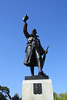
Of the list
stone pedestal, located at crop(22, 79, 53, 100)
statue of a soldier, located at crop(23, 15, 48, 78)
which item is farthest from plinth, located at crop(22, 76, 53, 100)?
statue of a soldier, located at crop(23, 15, 48, 78)

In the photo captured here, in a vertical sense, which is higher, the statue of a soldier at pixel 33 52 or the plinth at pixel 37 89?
the statue of a soldier at pixel 33 52

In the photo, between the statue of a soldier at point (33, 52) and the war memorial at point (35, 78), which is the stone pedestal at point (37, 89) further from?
the statue of a soldier at point (33, 52)

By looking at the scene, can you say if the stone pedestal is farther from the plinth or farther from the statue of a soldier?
the statue of a soldier

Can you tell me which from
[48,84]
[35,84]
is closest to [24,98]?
[35,84]

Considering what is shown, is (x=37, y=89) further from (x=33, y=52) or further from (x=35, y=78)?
(x=33, y=52)

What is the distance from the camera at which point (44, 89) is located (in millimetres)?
5008

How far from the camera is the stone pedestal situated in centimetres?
484

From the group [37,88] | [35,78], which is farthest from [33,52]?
[37,88]

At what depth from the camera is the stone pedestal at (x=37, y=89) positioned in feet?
15.9

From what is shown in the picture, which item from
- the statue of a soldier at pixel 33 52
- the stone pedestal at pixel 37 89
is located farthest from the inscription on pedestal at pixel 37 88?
the statue of a soldier at pixel 33 52

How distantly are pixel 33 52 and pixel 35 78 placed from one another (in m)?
1.37

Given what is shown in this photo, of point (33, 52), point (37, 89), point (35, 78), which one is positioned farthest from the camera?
point (33, 52)

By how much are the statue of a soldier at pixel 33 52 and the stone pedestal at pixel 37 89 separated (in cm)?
50

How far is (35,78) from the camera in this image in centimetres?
529
